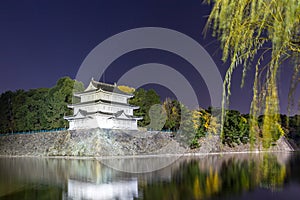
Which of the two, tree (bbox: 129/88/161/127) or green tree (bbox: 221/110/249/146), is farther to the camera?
green tree (bbox: 221/110/249/146)

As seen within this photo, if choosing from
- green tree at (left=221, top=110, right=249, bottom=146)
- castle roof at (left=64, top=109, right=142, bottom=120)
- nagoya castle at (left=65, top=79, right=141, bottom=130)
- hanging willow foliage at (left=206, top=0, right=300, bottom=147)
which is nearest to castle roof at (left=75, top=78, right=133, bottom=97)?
nagoya castle at (left=65, top=79, right=141, bottom=130)

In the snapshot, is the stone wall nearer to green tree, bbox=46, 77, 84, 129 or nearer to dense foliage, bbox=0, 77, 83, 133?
dense foliage, bbox=0, 77, 83, 133

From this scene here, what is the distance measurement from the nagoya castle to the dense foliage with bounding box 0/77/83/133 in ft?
4.77

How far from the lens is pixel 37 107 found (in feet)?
120

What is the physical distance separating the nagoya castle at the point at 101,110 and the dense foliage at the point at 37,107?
4.77 ft

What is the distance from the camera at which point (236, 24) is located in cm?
310

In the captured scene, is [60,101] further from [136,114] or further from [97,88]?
[136,114]

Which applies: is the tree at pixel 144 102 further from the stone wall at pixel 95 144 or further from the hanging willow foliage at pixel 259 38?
the hanging willow foliage at pixel 259 38

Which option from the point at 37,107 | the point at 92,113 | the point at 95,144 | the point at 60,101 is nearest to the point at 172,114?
the point at 92,113

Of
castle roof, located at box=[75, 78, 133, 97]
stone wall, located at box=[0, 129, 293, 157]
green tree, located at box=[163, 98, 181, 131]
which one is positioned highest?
castle roof, located at box=[75, 78, 133, 97]

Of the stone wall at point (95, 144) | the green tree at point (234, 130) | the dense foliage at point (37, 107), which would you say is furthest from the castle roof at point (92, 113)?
the green tree at point (234, 130)

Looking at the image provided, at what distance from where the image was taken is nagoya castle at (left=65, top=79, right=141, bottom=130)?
31812 millimetres

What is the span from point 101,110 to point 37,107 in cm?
929

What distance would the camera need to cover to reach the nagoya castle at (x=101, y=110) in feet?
104
